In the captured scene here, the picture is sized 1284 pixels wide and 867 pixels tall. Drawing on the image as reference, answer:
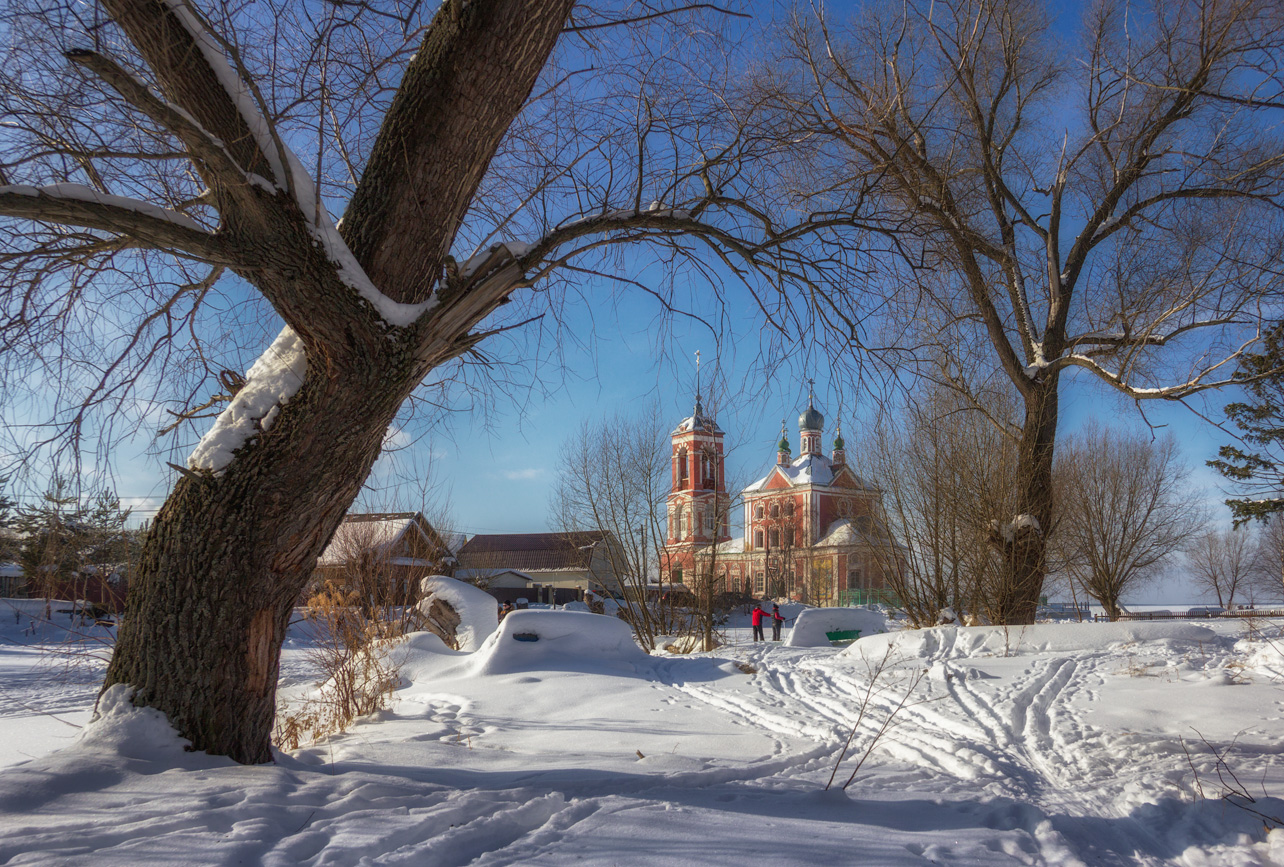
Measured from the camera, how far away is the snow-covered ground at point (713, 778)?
2.76m

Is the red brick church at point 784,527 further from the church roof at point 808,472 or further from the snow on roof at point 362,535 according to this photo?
the snow on roof at point 362,535

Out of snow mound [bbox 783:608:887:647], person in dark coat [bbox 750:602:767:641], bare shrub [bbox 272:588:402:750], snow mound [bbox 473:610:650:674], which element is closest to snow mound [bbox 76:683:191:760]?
bare shrub [bbox 272:588:402:750]

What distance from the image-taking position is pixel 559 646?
32.8 feet

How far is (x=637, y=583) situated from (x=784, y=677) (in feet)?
23.1

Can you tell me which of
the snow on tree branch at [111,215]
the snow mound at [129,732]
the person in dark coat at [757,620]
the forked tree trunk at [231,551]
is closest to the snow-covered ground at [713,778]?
the snow mound at [129,732]

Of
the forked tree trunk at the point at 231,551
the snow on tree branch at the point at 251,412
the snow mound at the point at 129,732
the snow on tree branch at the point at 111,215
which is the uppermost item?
the snow on tree branch at the point at 111,215

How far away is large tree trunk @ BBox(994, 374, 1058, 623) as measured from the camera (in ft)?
36.7

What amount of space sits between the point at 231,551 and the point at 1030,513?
10751mm

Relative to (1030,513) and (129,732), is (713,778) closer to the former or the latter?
(129,732)

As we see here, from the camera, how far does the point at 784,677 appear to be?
9.22 m

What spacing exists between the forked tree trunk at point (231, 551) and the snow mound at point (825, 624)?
13.5 m

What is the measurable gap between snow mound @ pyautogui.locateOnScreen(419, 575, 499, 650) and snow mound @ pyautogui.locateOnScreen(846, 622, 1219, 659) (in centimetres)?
610

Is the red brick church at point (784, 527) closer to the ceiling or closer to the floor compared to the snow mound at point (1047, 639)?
closer to the ceiling

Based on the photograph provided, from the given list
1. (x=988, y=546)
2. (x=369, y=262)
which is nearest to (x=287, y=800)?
(x=369, y=262)
